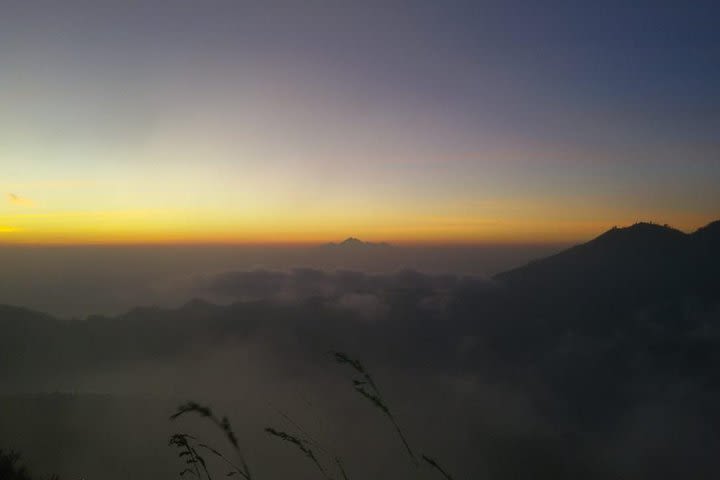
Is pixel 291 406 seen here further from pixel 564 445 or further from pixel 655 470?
pixel 655 470

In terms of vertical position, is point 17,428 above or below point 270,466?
above

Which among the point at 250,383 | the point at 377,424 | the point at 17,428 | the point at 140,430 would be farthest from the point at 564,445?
the point at 17,428

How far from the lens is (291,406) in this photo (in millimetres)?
142875

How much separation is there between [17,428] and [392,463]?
300ft

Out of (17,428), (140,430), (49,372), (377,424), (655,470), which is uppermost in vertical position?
(17,428)

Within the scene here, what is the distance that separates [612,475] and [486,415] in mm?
52395

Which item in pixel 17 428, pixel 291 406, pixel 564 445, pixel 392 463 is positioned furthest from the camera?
pixel 564 445

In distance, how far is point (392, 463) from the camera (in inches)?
4589

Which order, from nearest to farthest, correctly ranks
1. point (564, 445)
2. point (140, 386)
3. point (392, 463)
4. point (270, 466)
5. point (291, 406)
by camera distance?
point (270, 466) < point (392, 463) < point (291, 406) < point (140, 386) < point (564, 445)

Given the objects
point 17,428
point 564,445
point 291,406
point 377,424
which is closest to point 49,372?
point 291,406

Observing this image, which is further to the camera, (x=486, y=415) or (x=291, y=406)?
(x=486, y=415)

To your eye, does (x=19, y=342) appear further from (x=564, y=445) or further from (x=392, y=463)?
(x=564, y=445)

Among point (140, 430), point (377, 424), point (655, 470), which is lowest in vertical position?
point (655, 470)

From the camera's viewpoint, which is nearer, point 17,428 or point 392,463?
point 17,428
